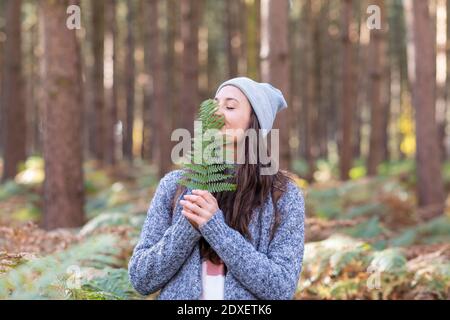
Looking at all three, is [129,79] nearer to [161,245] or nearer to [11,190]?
[11,190]

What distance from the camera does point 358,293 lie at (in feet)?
20.0

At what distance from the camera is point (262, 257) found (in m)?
2.89

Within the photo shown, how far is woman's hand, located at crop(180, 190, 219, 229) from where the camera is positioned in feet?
9.27

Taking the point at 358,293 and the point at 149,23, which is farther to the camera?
the point at 149,23

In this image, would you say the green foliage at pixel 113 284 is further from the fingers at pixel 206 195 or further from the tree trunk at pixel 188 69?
the tree trunk at pixel 188 69

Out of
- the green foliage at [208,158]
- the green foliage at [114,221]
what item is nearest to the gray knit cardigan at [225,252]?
the green foliage at [208,158]

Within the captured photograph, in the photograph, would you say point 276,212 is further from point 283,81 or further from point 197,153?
point 283,81

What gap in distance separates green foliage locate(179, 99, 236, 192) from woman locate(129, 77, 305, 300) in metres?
0.06

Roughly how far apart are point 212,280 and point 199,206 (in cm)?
38

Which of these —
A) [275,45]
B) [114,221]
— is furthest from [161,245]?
[275,45]
